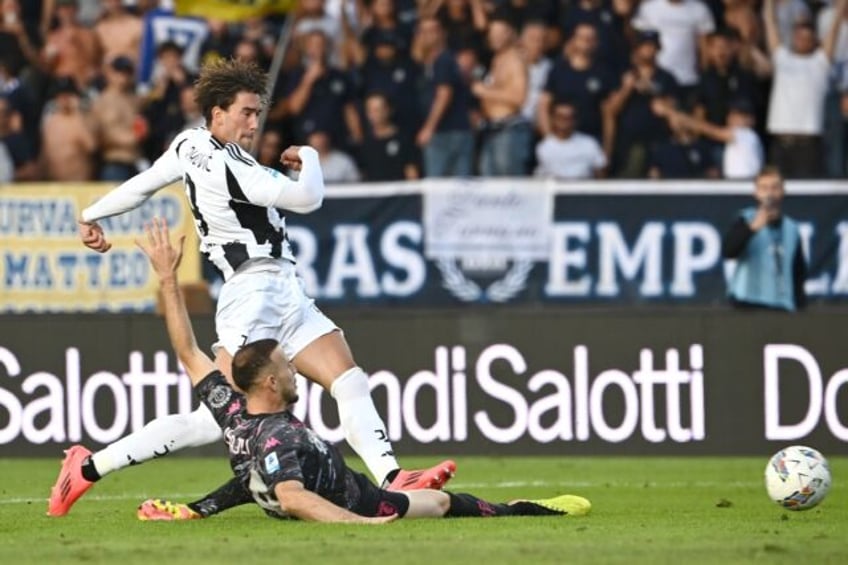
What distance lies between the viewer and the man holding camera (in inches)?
600

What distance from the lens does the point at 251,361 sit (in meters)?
9.22

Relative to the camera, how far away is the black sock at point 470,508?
9.79 m

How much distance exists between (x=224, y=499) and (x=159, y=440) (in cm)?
48

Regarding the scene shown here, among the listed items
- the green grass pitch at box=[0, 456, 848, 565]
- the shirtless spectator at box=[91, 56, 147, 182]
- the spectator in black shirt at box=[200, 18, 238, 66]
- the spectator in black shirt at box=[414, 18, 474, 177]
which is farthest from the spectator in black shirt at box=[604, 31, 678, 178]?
the green grass pitch at box=[0, 456, 848, 565]

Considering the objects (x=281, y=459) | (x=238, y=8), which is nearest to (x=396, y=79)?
(x=238, y=8)

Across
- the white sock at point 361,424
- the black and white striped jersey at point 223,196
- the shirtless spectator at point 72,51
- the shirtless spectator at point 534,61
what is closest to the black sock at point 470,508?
the white sock at point 361,424

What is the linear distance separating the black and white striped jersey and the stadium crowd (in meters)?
8.41

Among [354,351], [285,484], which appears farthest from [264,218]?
[354,351]

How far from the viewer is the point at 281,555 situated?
8297 millimetres

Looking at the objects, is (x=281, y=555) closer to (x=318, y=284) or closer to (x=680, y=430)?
(x=680, y=430)

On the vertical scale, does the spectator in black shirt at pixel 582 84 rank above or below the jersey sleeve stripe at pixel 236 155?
above

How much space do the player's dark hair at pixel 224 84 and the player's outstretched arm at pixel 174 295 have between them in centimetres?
A: 65

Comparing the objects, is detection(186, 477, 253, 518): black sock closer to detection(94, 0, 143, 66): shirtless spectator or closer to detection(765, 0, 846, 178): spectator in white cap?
detection(765, 0, 846, 178): spectator in white cap

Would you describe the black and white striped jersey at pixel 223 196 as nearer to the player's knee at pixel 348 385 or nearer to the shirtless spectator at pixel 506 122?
the player's knee at pixel 348 385
